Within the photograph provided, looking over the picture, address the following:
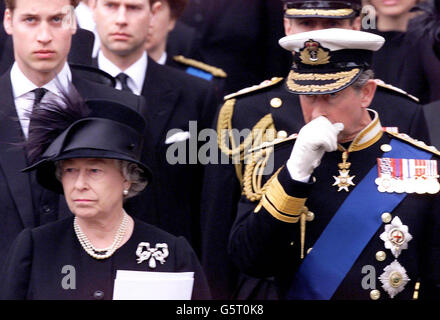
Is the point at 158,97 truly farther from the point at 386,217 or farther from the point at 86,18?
the point at 386,217

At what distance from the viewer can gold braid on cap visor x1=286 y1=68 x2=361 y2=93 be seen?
21.2 feet

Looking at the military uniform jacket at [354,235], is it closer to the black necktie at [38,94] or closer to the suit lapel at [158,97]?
the black necktie at [38,94]

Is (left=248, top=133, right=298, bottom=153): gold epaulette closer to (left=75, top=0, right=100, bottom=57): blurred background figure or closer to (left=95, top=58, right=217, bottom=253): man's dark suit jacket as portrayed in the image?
(left=95, top=58, right=217, bottom=253): man's dark suit jacket

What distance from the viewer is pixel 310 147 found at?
20.4 feet

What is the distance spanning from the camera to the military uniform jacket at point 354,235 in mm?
6500

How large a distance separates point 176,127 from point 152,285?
208cm

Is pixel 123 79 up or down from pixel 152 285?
up

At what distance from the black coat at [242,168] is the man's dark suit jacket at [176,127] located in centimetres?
17

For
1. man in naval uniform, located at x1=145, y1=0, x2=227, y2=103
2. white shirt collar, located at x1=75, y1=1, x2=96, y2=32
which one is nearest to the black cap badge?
man in naval uniform, located at x1=145, y1=0, x2=227, y2=103

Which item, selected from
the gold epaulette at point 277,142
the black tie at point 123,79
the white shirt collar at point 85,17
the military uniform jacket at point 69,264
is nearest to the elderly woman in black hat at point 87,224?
the military uniform jacket at point 69,264

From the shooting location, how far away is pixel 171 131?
8141 mm

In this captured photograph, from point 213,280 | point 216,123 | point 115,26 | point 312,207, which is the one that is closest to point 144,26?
point 115,26

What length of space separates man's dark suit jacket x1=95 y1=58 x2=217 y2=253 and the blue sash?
1.29 metres

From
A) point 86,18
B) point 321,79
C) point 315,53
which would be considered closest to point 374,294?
point 321,79
